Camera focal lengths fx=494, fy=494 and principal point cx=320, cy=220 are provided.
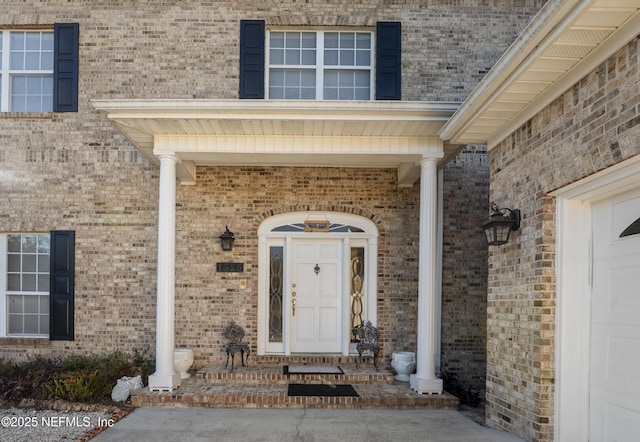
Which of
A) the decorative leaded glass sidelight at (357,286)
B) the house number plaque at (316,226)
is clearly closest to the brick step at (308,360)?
the decorative leaded glass sidelight at (357,286)

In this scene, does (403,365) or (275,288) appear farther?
(275,288)

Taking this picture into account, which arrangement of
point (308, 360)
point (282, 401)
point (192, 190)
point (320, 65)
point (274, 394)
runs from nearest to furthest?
point (282, 401) → point (274, 394) → point (308, 360) → point (192, 190) → point (320, 65)

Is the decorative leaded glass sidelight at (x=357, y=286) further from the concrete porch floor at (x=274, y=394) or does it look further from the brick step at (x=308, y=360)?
the concrete porch floor at (x=274, y=394)

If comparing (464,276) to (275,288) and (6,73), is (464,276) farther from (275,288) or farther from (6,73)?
(6,73)

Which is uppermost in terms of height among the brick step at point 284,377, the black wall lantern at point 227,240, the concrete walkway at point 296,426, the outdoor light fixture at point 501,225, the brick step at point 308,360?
the outdoor light fixture at point 501,225

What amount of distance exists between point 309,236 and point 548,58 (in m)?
5.00

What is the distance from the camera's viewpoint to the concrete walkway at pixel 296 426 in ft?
16.7

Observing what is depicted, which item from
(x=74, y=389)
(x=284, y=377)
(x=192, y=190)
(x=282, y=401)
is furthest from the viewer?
(x=192, y=190)

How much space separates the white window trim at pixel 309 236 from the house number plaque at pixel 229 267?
32 centimetres

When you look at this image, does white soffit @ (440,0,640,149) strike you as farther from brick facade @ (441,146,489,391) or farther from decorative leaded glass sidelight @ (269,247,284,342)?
decorative leaded glass sidelight @ (269,247,284,342)

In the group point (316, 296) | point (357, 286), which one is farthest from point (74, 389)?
point (357, 286)

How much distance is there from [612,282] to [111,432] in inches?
198

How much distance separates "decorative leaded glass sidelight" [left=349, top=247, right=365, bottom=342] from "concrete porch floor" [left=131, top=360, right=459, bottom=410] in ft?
3.71

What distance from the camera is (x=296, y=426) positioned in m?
5.44
